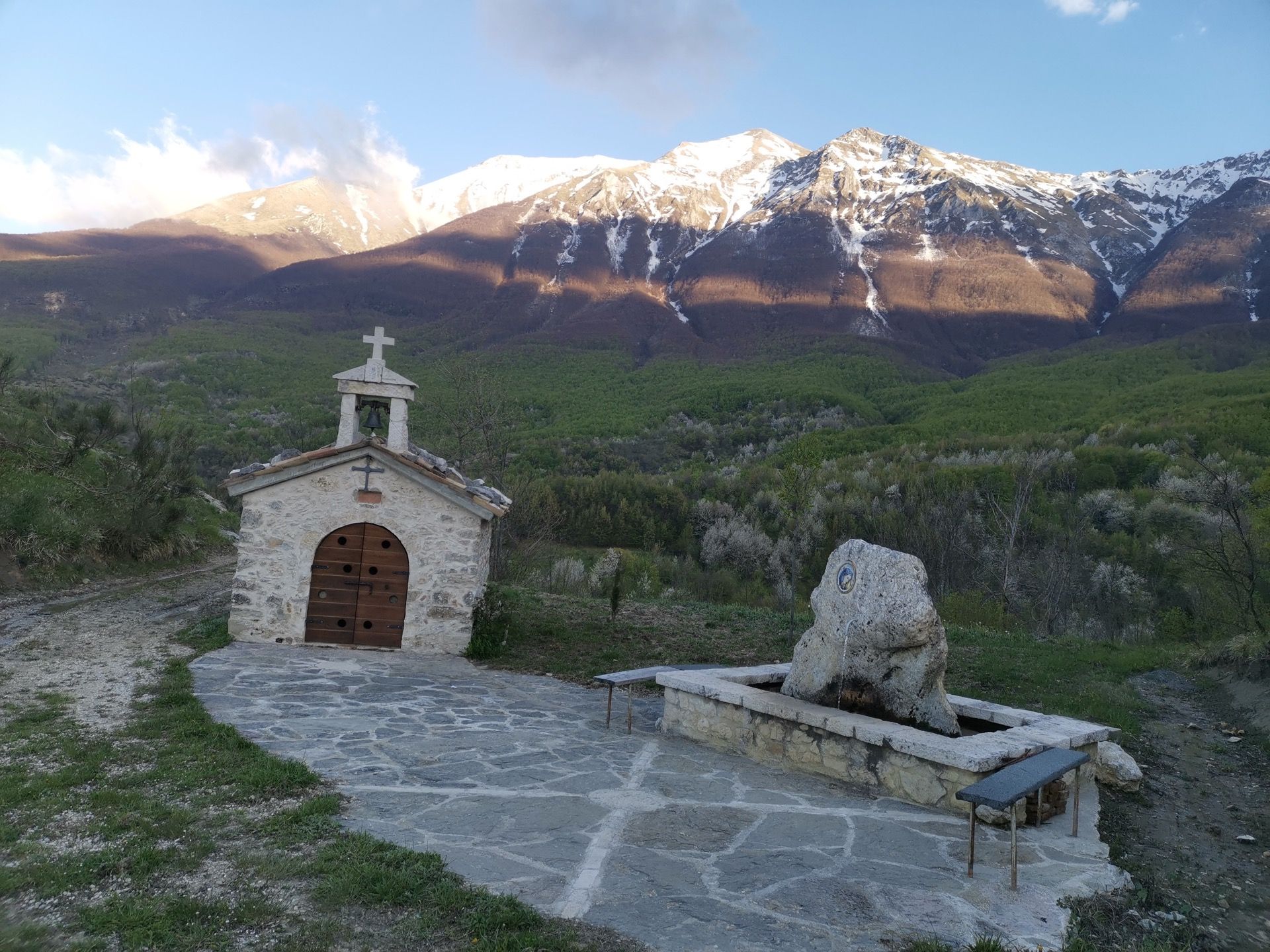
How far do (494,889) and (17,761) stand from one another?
12.6ft

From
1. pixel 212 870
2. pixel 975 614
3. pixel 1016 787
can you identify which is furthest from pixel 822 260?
pixel 212 870

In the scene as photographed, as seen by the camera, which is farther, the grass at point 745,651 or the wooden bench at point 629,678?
the grass at point 745,651

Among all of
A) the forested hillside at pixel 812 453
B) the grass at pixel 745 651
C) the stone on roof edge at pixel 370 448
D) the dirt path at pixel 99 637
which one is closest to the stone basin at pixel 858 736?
the grass at pixel 745 651

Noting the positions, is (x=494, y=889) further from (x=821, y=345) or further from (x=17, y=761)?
(x=821, y=345)

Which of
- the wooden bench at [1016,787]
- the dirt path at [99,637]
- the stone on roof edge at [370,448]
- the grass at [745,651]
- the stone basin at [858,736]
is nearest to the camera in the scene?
the wooden bench at [1016,787]

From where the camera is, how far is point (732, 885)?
13.8 feet

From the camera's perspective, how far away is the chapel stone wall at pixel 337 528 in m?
11.2

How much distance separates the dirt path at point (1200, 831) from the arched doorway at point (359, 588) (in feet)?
28.5

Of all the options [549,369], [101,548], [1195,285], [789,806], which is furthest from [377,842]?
[1195,285]

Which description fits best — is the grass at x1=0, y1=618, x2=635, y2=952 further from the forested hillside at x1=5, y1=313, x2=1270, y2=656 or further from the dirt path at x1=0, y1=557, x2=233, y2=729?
the forested hillside at x1=5, y1=313, x2=1270, y2=656

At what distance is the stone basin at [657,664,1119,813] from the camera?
568 centimetres

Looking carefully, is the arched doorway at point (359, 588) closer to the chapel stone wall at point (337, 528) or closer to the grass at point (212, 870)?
the chapel stone wall at point (337, 528)

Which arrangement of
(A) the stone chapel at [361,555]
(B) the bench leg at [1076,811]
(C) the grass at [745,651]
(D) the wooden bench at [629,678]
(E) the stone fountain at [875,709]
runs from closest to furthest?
(B) the bench leg at [1076,811] → (E) the stone fountain at [875,709] → (D) the wooden bench at [629,678] → (C) the grass at [745,651] → (A) the stone chapel at [361,555]

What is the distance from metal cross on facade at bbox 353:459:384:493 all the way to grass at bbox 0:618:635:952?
228 inches
